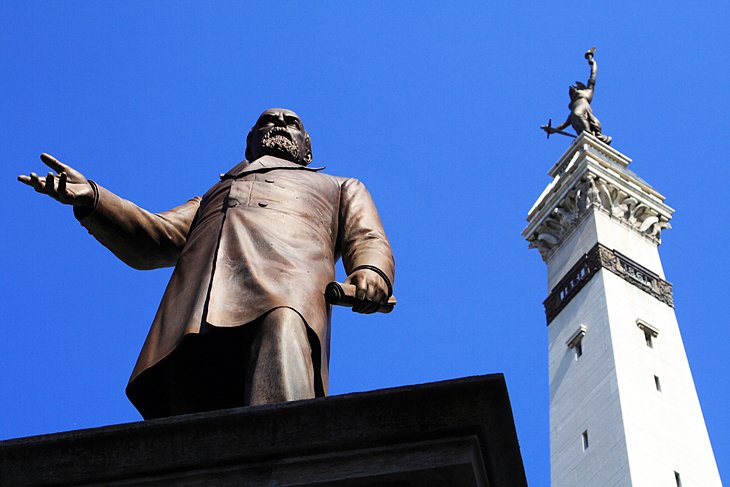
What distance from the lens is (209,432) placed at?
4793 millimetres

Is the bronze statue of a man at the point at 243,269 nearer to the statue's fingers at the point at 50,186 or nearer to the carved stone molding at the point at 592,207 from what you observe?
the statue's fingers at the point at 50,186

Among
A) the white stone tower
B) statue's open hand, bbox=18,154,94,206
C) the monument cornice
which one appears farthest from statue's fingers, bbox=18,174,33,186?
the monument cornice

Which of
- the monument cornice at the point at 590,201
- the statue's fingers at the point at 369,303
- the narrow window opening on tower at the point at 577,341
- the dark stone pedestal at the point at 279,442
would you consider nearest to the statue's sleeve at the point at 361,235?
the statue's fingers at the point at 369,303

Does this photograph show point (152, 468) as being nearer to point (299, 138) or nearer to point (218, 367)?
point (218, 367)

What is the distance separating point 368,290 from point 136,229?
1617mm

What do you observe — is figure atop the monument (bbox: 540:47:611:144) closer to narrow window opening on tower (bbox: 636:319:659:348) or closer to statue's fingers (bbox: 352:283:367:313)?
narrow window opening on tower (bbox: 636:319:659:348)

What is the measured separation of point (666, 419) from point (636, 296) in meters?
6.41

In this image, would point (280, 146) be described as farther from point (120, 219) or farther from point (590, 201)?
point (590, 201)

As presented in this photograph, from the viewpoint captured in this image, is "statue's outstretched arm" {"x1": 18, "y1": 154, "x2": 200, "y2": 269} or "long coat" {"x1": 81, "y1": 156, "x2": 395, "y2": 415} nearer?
"long coat" {"x1": 81, "y1": 156, "x2": 395, "y2": 415}

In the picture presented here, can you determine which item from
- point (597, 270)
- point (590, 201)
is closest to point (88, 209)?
point (597, 270)

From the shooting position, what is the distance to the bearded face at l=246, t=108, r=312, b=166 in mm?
7957

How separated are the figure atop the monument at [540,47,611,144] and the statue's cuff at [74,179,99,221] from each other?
156ft

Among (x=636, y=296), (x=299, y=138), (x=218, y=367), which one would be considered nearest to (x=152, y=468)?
(x=218, y=367)

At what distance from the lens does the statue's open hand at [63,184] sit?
6637mm
